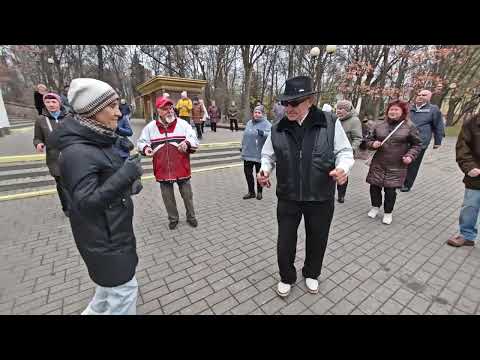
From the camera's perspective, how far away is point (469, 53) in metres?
16.4

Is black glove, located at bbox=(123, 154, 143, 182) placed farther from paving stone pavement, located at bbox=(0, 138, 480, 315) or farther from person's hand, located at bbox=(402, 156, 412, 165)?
person's hand, located at bbox=(402, 156, 412, 165)

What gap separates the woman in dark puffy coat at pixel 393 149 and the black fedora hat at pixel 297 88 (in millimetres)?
2358

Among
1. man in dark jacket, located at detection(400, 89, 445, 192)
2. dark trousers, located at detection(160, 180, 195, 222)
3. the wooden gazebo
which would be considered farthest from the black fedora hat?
the wooden gazebo

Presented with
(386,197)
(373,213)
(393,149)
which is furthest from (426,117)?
(373,213)

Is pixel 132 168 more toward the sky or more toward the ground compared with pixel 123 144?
more toward the ground

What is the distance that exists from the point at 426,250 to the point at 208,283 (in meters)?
2.94

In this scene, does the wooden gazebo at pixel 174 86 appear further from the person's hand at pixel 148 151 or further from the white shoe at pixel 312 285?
the white shoe at pixel 312 285

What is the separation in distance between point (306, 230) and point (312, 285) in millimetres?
617

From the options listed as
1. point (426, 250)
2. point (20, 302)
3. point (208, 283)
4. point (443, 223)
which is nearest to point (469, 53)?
point (443, 223)

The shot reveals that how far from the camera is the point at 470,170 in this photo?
2.92m

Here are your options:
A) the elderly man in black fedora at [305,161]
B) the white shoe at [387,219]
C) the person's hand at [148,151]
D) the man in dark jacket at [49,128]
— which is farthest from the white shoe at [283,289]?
the man in dark jacket at [49,128]

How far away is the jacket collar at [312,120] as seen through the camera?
6.71 feet

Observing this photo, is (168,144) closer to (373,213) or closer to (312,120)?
(312,120)
